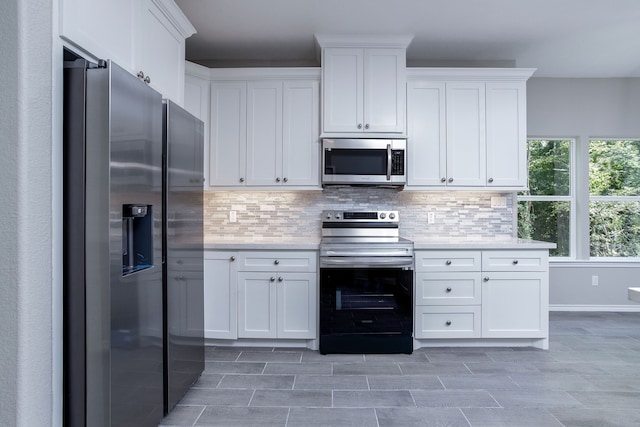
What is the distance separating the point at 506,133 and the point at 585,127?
64.1 inches

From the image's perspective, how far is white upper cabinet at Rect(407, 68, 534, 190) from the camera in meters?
3.54

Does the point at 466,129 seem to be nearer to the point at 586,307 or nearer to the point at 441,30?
the point at 441,30

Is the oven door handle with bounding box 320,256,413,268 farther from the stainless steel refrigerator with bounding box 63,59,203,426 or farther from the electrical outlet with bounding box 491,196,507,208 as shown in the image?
the stainless steel refrigerator with bounding box 63,59,203,426

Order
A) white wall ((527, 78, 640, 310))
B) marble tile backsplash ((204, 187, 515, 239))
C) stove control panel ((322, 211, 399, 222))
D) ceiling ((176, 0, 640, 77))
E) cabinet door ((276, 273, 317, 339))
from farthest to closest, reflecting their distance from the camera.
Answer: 1. white wall ((527, 78, 640, 310))
2. marble tile backsplash ((204, 187, 515, 239))
3. stove control panel ((322, 211, 399, 222))
4. cabinet door ((276, 273, 317, 339))
5. ceiling ((176, 0, 640, 77))

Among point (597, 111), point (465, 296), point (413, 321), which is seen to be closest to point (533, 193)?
point (597, 111)

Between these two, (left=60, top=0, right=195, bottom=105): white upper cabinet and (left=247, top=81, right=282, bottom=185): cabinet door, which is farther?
(left=247, top=81, right=282, bottom=185): cabinet door

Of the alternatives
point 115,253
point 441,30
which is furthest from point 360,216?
point 115,253

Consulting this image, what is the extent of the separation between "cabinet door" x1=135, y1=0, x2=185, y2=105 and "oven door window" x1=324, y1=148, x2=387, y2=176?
1.31 meters

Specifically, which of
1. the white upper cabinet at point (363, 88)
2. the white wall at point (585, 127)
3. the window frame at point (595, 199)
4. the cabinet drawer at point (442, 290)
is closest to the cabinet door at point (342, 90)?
the white upper cabinet at point (363, 88)

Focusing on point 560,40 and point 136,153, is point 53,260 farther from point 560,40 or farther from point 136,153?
point 560,40

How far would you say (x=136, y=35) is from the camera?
6.80ft

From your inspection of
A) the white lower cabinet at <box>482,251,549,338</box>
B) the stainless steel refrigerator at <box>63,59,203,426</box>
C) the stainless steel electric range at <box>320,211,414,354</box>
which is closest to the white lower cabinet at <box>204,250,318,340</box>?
the stainless steel electric range at <box>320,211,414,354</box>

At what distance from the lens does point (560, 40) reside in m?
3.52

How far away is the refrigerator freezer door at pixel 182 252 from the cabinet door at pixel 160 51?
0.96 feet
